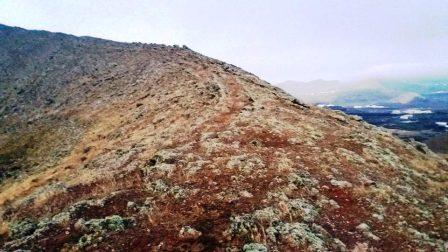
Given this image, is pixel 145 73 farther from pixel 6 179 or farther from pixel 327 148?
pixel 327 148

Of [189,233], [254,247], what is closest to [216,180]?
[189,233]

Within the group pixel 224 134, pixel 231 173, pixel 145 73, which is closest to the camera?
pixel 231 173

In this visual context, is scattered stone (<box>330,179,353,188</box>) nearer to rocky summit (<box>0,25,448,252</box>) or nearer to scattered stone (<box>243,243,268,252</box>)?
rocky summit (<box>0,25,448,252</box>)

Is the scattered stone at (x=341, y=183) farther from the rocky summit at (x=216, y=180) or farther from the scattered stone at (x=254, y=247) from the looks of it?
the scattered stone at (x=254, y=247)

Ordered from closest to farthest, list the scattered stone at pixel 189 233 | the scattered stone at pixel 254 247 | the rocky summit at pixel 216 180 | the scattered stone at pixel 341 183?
the scattered stone at pixel 254 247 < the scattered stone at pixel 189 233 < the rocky summit at pixel 216 180 < the scattered stone at pixel 341 183

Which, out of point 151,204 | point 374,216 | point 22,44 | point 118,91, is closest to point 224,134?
point 151,204

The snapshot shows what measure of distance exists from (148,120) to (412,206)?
28.4 m

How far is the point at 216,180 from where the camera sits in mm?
23344

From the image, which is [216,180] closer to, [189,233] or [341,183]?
[189,233]

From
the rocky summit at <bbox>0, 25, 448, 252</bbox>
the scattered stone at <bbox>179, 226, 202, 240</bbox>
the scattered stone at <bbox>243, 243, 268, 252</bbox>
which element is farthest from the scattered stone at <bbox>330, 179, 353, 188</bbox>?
the scattered stone at <bbox>179, 226, 202, 240</bbox>

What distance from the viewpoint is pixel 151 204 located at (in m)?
21.0

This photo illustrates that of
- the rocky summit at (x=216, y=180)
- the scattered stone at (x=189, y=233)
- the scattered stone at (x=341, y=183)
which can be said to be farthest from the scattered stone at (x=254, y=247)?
the scattered stone at (x=341, y=183)

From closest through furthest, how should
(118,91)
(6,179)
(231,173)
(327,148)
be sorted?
(231,173), (327,148), (6,179), (118,91)

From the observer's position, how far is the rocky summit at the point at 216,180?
18.0 m
